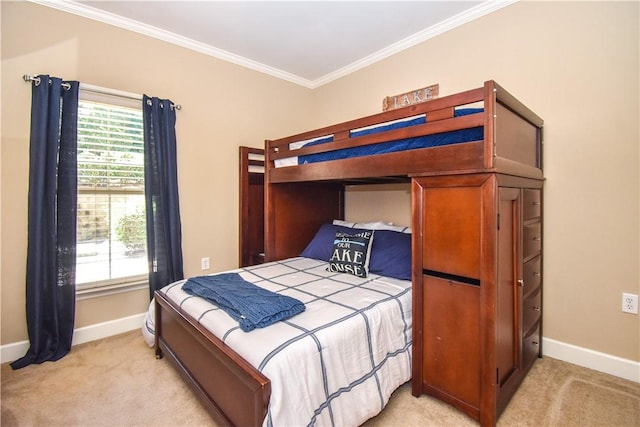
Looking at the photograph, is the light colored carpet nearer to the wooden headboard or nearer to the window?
the window

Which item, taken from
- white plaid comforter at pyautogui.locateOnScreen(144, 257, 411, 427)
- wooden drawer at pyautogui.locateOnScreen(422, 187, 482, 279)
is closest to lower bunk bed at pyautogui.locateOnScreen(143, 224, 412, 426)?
white plaid comforter at pyautogui.locateOnScreen(144, 257, 411, 427)

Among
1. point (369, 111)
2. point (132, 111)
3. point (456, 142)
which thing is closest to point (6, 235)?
point (132, 111)

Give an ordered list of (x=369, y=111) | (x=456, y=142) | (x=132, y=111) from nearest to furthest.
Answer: (x=456, y=142) < (x=132, y=111) < (x=369, y=111)

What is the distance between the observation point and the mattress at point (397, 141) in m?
1.59

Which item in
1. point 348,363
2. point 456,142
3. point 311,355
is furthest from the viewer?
point 456,142

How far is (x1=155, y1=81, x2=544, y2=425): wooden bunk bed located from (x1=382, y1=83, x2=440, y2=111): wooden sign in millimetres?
927

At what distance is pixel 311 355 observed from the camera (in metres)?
1.22

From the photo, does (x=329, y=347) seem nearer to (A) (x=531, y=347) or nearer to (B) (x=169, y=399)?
(B) (x=169, y=399)

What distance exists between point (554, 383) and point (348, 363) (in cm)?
134

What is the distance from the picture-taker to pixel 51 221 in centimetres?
207

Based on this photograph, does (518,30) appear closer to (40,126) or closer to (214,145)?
(214,145)

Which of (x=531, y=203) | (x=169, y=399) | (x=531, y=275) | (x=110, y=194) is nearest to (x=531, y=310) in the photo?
(x=531, y=275)

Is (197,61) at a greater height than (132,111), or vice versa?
(197,61)

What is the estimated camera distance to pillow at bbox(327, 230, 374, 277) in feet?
7.28
